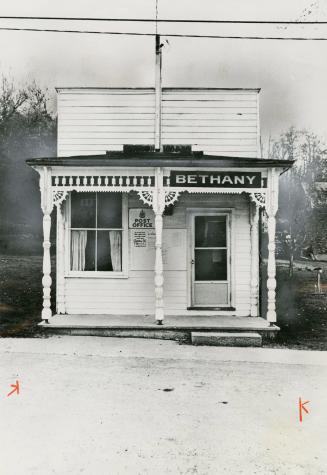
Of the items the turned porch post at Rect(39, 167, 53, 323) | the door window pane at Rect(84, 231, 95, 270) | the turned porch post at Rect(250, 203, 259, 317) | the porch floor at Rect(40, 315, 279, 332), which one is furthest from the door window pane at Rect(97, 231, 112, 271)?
the turned porch post at Rect(250, 203, 259, 317)

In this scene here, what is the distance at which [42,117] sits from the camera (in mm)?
40812

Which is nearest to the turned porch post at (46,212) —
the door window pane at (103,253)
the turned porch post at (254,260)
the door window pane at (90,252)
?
the door window pane at (90,252)

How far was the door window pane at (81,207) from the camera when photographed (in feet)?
38.3

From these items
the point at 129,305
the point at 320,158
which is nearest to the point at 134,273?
the point at 129,305

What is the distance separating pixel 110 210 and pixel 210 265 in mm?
2695

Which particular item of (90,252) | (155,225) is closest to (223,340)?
(155,225)

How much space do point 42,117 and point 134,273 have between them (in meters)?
32.5

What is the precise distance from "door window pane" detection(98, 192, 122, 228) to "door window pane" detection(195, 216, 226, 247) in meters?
1.85

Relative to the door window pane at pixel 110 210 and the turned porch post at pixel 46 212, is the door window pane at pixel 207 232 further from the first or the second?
the turned porch post at pixel 46 212

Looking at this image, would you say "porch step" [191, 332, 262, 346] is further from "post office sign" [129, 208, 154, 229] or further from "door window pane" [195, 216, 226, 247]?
"post office sign" [129, 208, 154, 229]

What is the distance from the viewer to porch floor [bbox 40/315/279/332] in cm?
1016

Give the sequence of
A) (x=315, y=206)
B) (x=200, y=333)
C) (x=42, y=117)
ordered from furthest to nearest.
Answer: (x=42, y=117) → (x=315, y=206) → (x=200, y=333)

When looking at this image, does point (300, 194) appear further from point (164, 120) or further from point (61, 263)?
point (61, 263)

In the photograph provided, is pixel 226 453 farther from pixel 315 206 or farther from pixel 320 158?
pixel 320 158
